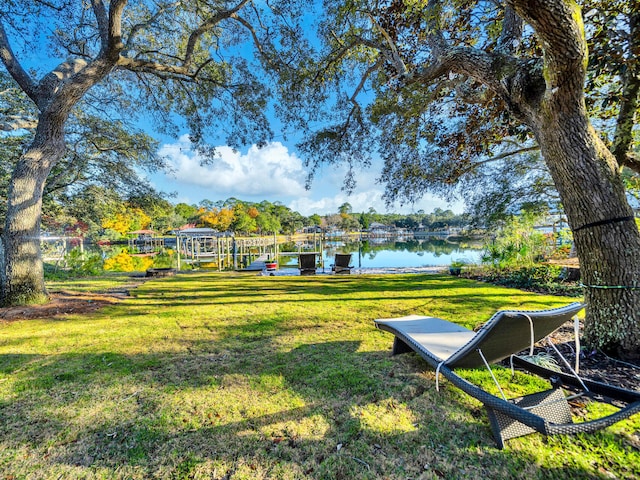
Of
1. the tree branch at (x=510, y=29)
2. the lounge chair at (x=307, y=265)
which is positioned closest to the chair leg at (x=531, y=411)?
the tree branch at (x=510, y=29)

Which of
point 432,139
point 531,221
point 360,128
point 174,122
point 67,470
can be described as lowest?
point 67,470

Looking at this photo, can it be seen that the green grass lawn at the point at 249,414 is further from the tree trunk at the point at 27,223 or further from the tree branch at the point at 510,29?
the tree branch at the point at 510,29

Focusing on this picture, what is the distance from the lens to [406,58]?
5.89 m

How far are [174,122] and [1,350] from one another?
22.5 feet

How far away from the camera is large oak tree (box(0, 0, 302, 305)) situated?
4.96 metres

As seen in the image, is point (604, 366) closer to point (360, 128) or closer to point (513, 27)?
point (513, 27)

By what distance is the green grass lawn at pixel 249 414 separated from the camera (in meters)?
1.53

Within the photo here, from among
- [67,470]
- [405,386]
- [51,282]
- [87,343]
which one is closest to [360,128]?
[405,386]

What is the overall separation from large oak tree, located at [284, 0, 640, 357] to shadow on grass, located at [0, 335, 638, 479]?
1609 mm

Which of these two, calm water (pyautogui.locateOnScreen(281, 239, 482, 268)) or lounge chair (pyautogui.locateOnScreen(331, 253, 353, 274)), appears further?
calm water (pyautogui.locateOnScreen(281, 239, 482, 268))

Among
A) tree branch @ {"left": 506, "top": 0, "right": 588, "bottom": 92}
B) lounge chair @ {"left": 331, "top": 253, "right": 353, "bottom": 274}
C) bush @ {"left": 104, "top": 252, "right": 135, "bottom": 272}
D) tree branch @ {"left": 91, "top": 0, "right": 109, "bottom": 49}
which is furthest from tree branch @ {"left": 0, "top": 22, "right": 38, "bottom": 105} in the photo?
bush @ {"left": 104, "top": 252, "right": 135, "bottom": 272}

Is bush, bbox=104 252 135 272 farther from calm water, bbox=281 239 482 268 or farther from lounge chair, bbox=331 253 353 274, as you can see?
lounge chair, bbox=331 253 353 274

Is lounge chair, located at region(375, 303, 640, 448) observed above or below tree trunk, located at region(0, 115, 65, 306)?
below

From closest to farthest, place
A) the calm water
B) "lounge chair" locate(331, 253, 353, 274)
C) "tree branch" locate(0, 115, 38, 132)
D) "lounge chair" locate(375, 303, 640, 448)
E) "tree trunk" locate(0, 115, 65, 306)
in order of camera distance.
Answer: "lounge chair" locate(375, 303, 640, 448), "tree trunk" locate(0, 115, 65, 306), "tree branch" locate(0, 115, 38, 132), "lounge chair" locate(331, 253, 353, 274), the calm water
